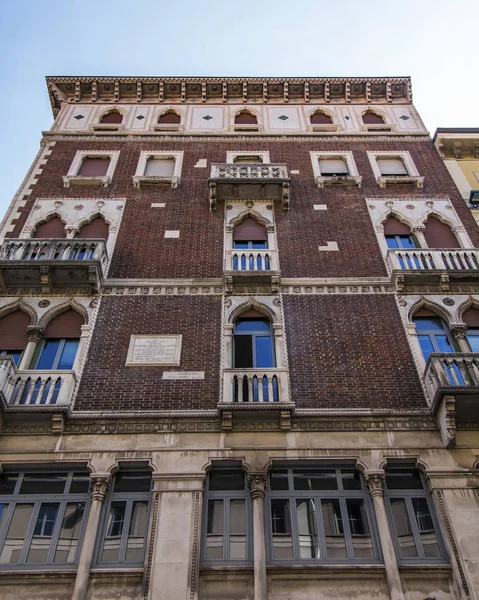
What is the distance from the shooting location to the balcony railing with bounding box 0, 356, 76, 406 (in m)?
12.7

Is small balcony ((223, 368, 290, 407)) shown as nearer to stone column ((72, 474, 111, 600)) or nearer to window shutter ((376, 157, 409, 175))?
stone column ((72, 474, 111, 600))

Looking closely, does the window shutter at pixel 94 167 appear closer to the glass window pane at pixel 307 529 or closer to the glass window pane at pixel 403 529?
the glass window pane at pixel 307 529

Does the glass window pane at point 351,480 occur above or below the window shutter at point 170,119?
below

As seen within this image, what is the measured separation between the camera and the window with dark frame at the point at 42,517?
10.8 metres

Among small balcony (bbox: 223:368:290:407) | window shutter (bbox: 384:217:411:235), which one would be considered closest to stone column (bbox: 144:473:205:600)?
small balcony (bbox: 223:368:290:407)

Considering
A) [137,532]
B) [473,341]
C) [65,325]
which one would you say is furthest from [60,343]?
[473,341]

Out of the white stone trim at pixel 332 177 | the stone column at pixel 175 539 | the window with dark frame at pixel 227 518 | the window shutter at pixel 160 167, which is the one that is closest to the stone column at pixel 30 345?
the stone column at pixel 175 539

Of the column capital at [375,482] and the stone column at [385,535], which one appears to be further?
the column capital at [375,482]

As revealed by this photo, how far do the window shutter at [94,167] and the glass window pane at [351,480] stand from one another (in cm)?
1414

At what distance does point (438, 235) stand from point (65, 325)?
11.8 metres

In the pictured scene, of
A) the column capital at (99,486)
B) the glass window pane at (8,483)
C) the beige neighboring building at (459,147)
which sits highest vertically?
the beige neighboring building at (459,147)

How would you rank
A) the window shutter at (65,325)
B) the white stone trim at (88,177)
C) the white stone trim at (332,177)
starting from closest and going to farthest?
1. the window shutter at (65,325)
2. the white stone trim at (88,177)
3. the white stone trim at (332,177)

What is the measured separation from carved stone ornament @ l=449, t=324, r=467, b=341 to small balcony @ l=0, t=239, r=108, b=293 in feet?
31.0

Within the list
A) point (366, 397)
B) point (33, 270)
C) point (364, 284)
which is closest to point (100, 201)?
point (33, 270)
